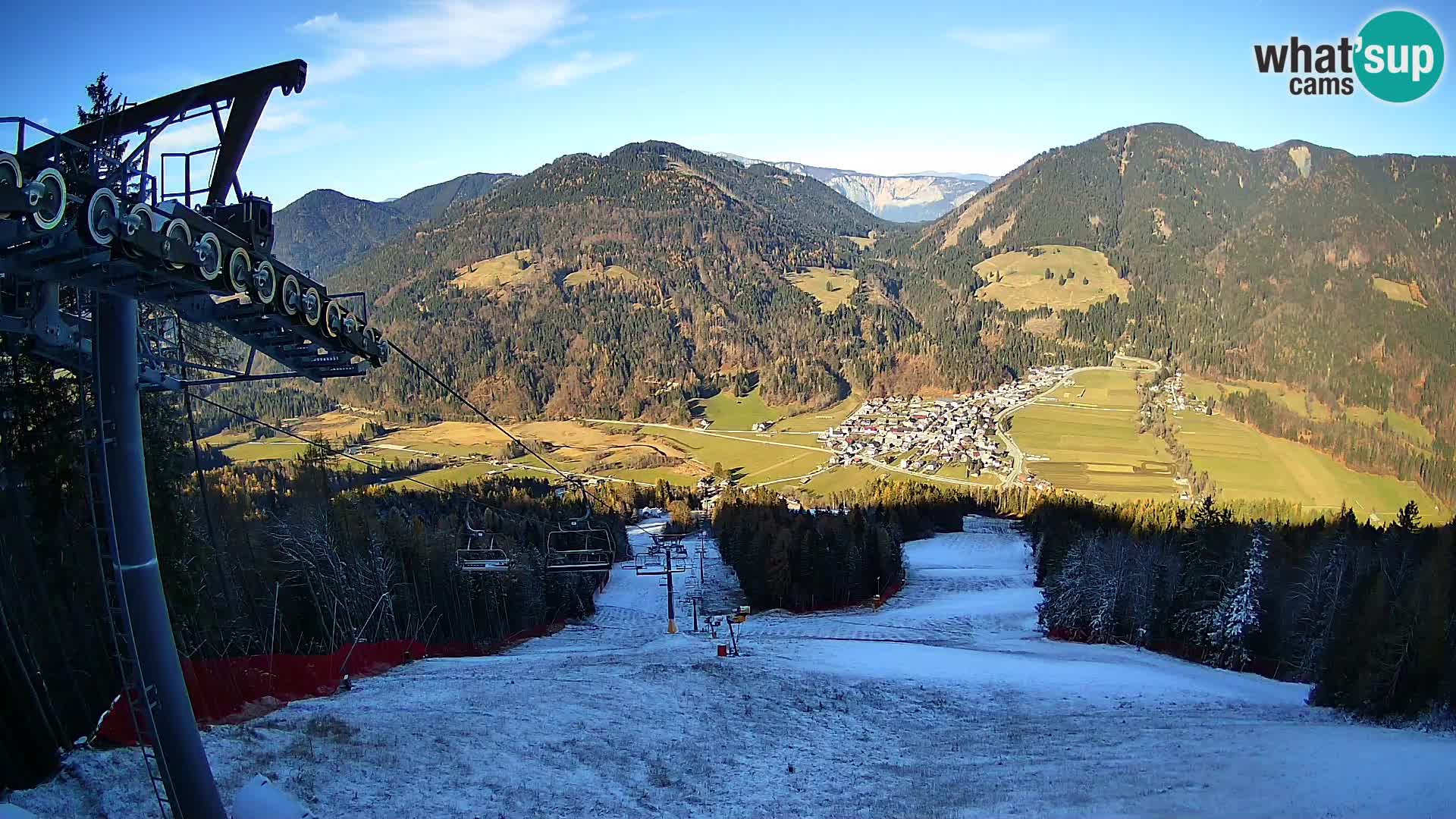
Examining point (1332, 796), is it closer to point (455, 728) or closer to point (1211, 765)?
point (1211, 765)

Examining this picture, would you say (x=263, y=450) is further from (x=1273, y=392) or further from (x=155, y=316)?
(x=1273, y=392)

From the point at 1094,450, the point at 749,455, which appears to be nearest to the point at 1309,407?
the point at 1094,450

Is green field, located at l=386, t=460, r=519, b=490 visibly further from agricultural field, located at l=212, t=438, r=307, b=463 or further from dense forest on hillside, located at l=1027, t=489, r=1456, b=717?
dense forest on hillside, located at l=1027, t=489, r=1456, b=717

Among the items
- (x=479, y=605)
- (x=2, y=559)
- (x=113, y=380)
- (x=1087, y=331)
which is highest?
(x=1087, y=331)

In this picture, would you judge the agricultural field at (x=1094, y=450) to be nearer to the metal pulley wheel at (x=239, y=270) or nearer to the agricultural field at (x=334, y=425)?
the agricultural field at (x=334, y=425)

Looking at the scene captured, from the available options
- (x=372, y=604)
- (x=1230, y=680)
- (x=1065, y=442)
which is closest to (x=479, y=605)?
(x=372, y=604)
